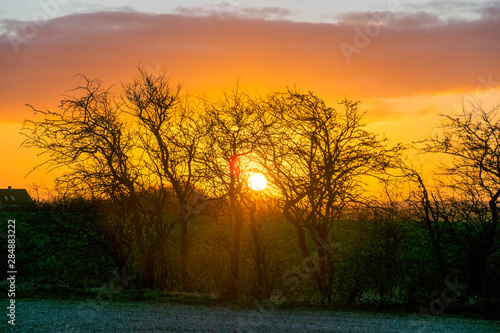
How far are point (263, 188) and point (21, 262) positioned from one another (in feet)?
34.4

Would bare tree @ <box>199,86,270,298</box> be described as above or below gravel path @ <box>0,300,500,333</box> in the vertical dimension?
above

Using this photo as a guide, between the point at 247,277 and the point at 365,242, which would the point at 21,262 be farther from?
the point at 365,242

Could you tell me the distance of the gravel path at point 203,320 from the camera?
Result: 11.4m

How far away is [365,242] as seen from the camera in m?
20.6

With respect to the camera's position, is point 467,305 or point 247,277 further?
point 247,277

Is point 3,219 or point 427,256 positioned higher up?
point 3,219

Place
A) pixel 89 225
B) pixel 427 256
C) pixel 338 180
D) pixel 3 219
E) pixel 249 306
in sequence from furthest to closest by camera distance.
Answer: pixel 3 219 → pixel 427 256 → pixel 89 225 → pixel 338 180 → pixel 249 306

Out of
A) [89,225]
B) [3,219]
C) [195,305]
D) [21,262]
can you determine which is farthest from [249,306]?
[3,219]

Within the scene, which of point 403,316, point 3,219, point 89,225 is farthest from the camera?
point 3,219

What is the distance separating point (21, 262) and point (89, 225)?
15.5 feet

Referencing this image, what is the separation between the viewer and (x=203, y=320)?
488 inches

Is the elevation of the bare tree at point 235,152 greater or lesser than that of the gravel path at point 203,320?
greater

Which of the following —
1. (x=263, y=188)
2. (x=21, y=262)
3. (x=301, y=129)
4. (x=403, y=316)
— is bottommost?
(x=403, y=316)

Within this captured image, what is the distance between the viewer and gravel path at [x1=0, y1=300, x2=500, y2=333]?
11445 mm
